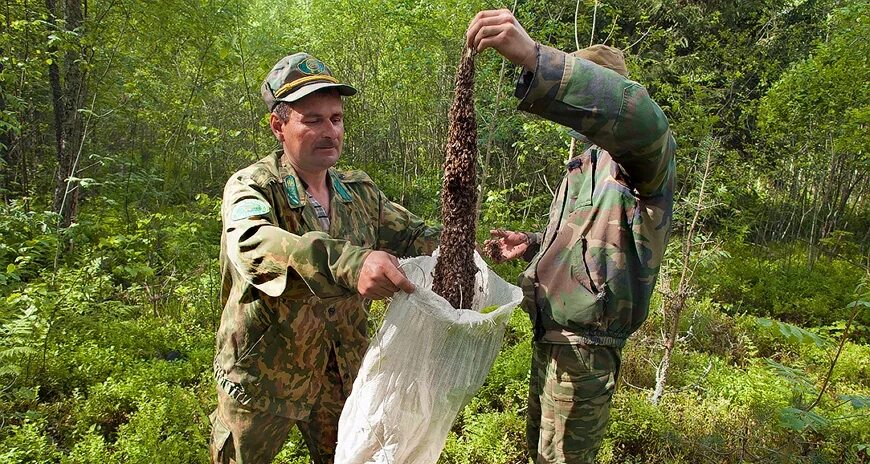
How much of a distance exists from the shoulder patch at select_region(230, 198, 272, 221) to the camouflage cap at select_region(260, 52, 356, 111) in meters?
0.49

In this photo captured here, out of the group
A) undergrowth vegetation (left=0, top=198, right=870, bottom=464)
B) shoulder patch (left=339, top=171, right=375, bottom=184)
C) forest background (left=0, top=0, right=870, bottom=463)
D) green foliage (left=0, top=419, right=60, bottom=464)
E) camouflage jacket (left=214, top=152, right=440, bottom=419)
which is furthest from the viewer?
forest background (left=0, top=0, right=870, bottom=463)

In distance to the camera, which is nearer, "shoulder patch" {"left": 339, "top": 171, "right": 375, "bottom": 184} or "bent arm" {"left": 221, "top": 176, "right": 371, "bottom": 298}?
"bent arm" {"left": 221, "top": 176, "right": 371, "bottom": 298}

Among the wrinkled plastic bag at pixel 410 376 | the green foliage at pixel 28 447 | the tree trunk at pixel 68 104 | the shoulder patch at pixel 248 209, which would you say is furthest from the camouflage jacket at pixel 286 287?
the tree trunk at pixel 68 104

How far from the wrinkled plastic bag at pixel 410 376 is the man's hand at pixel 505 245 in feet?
2.68

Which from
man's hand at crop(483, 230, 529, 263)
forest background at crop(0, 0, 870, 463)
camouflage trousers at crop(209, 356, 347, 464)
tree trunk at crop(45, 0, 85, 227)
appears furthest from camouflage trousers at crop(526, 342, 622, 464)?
tree trunk at crop(45, 0, 85, 227)

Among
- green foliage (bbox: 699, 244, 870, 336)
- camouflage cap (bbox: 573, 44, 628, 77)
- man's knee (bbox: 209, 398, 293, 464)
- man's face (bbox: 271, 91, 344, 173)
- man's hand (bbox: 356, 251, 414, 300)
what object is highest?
camouflage cap (bbox: 573, 44, 628, 77)

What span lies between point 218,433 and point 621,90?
6.76ft

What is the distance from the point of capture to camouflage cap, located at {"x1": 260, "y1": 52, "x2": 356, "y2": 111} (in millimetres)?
1872

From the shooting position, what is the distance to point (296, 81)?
6.24ft

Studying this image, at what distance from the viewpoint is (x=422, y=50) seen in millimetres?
8820

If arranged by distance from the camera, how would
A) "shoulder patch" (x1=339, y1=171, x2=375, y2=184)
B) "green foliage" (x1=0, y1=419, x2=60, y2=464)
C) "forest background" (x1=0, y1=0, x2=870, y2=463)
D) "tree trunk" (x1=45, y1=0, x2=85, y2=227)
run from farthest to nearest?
"tree trunk" (x1=45, y1=0, x2=85, y2=227), "forest background" (x1=0, y1=0, x2=870, y2=463), "green foliage" (x1=0, y1=419, x2=60, y2=464), "shoulder patch" (x1=339, y1=171, x2=375, y2=184)

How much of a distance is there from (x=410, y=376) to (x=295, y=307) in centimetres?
74

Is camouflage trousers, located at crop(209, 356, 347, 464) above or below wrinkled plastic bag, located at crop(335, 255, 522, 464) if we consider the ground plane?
below

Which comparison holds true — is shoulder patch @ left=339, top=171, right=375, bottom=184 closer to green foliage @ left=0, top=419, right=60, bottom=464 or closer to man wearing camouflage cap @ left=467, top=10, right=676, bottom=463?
man wearing camouflage cap @ left=467, top=10, right=676, bottom=463
